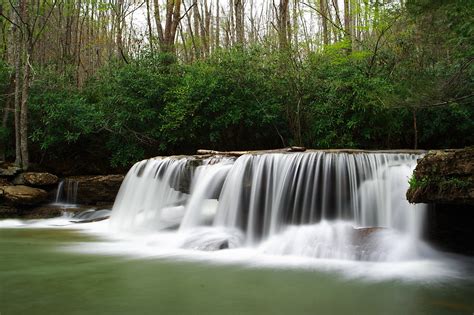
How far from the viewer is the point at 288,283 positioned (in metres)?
5.08

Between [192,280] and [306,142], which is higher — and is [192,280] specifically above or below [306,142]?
below

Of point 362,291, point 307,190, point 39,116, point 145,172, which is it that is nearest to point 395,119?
point 307,190

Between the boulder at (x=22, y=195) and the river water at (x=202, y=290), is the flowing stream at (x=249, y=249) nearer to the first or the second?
the river water at (x=202, y=290)

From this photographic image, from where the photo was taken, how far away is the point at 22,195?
1243cm

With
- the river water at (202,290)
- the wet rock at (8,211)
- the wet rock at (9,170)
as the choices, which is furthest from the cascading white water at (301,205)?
the wet rock at (9,170)

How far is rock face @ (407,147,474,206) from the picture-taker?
17.6 feet

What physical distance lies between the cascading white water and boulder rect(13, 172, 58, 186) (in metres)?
4.84

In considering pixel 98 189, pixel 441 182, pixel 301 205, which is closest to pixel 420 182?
pixel 441 182

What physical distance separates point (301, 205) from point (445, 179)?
3.08 meters

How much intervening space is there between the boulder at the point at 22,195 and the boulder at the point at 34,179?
27 centimetres

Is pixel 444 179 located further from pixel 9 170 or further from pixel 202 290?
pixel 9 170

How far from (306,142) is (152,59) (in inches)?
276

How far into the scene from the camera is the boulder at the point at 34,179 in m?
13.1

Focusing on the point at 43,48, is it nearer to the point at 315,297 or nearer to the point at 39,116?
the point at 39,116
